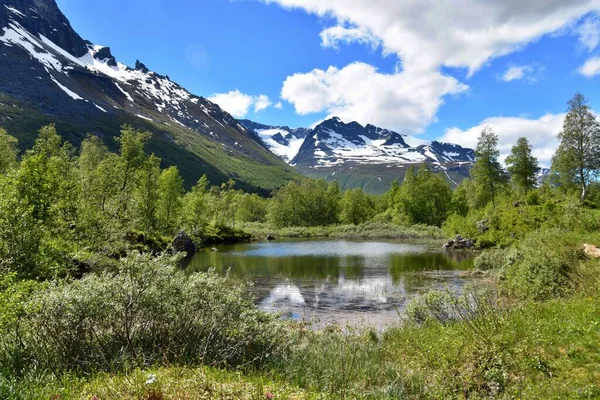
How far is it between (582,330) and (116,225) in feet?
90.6

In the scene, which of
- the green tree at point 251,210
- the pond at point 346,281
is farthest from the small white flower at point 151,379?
the green tree at point 251,210

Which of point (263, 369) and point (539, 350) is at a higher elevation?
point (539, 350)

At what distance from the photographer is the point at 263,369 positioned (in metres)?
9.56

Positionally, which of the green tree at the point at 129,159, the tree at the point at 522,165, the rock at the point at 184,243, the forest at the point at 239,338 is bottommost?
the rock at the point at 184,243

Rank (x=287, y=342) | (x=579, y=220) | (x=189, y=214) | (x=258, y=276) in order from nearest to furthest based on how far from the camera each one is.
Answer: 1. (x=287, y=342)
2. (x=579, y=220)
3. (x=258, y=276)
4. (x=189, y=214)

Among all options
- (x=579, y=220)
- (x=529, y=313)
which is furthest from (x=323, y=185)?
(x=529, y=313)

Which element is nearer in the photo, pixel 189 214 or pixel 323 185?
pixel 189 214

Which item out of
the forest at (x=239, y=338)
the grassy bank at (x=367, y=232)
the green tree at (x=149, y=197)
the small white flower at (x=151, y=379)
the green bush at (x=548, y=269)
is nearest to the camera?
the small white flower at (x=151, y=379)

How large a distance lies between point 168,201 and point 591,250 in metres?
54.7

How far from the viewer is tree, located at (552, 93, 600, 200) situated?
54356 millimetres

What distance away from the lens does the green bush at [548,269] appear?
16812mm

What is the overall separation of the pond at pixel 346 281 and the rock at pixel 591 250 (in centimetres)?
753

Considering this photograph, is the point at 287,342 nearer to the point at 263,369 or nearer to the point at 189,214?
the point at 263,369

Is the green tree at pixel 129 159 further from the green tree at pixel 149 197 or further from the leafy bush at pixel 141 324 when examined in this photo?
the leafy bush at pixel 141 324
